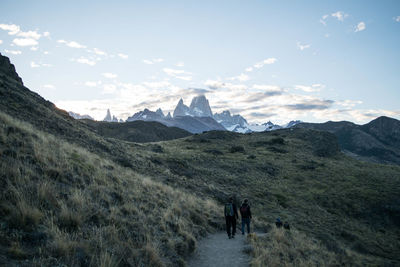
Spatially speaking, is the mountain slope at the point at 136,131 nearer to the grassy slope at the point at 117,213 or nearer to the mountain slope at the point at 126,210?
the mountain slope at the point at 126,210

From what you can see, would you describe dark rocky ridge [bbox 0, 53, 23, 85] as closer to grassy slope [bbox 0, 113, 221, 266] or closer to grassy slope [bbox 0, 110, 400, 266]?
grassy slope [bbox 0, 110, 400, 266]

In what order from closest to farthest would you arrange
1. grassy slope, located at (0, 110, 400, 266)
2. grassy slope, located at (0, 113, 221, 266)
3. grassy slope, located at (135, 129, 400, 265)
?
grassy slope, located at (0, 113, 221, 266)
grassy slope, located at (0, 110, 400, 266)
grassy slope, located at (135, 129, 400, 265)

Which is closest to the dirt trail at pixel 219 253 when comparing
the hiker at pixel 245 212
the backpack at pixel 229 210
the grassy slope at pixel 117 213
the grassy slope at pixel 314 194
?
the grassy slope at pixel 117 213

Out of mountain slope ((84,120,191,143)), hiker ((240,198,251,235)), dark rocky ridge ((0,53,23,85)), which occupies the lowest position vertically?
hiker ((240,198,251,235))

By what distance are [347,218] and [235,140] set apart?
4833 cm

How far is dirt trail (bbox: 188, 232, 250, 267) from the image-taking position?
902 cm

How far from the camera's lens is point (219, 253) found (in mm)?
10141

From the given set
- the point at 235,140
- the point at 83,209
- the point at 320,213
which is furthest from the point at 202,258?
the point at 235,140

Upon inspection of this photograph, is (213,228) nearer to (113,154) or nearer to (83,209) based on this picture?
(83,209)

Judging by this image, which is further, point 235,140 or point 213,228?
point 235,140

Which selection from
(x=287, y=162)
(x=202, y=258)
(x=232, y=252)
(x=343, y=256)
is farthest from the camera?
(x=287, y=162)

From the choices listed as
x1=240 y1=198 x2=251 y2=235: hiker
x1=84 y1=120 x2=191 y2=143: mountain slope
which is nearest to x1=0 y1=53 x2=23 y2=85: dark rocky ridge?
x1=240 y1=198 x2=251 y2=235: hiker

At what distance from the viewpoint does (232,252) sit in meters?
10.6

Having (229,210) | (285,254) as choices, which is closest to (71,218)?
(229,210)
